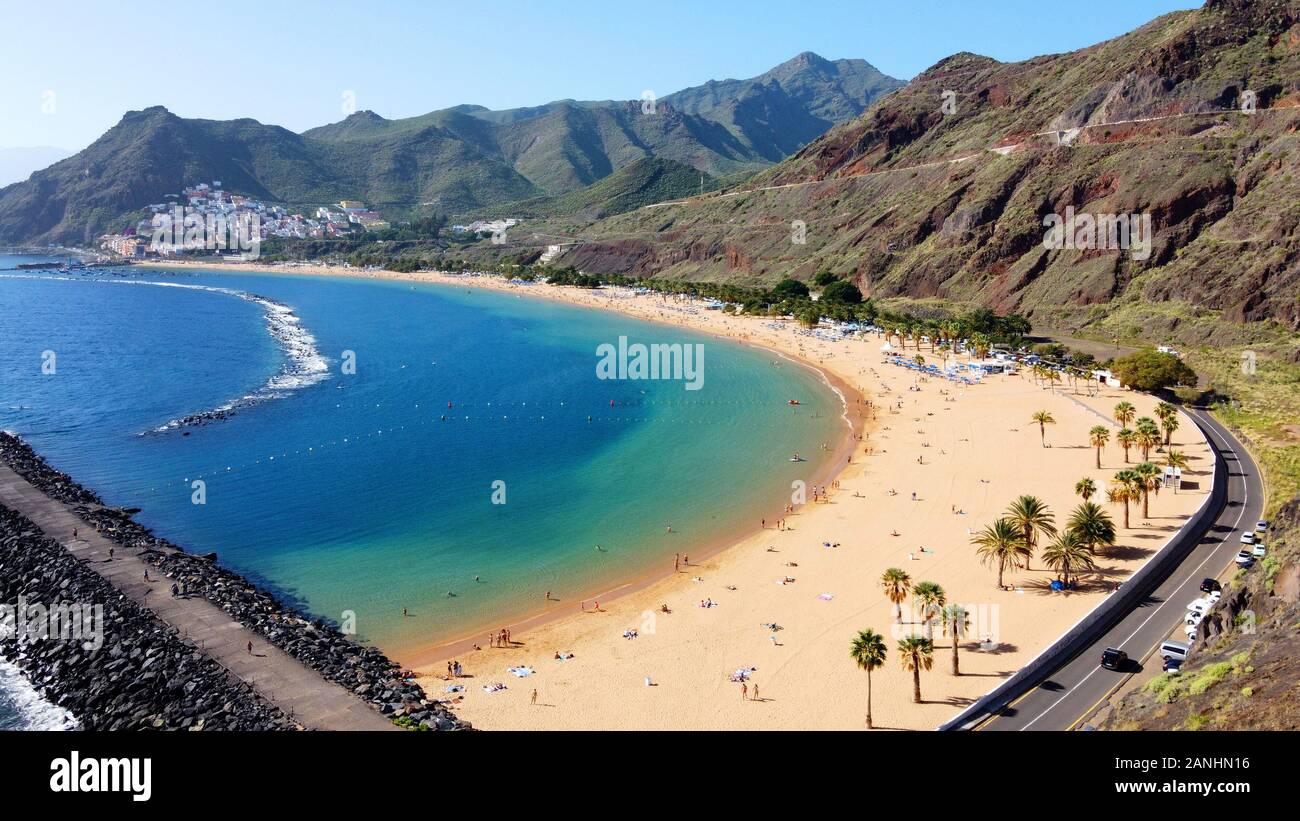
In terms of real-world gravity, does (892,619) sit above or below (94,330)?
below

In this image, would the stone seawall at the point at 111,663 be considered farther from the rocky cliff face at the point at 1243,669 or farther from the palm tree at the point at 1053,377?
the palm tree at the point at 1053,377

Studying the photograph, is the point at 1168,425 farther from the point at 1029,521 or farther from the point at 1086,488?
the point at 1029,521

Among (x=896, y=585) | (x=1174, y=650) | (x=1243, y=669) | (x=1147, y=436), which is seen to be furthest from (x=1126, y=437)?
(x=1243, y=669)

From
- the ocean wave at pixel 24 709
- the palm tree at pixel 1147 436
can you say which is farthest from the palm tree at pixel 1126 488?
the ocean wave at pixel 24 709

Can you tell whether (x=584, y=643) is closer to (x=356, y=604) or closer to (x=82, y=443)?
(x=356, y=604)
